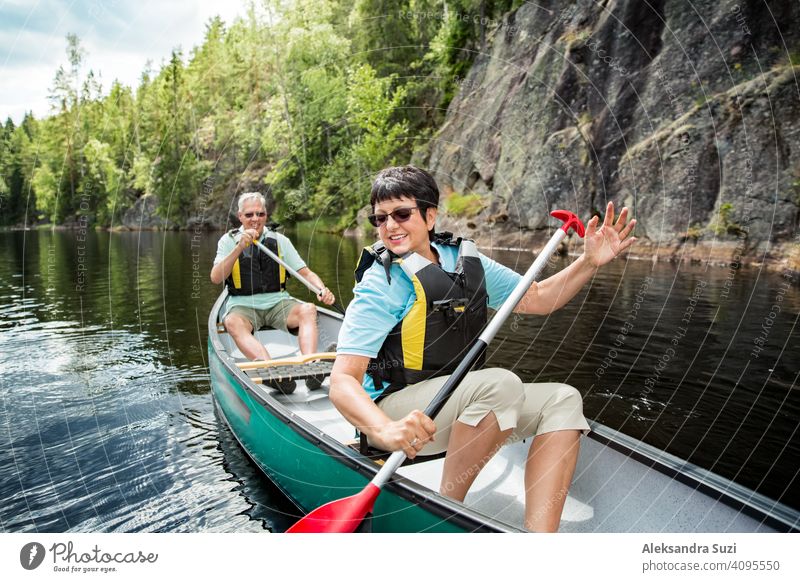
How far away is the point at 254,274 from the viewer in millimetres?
6020

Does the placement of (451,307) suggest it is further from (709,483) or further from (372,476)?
(709,483)

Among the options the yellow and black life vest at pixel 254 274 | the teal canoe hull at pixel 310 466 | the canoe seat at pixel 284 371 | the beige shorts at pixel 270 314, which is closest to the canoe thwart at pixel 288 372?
the canoe seat at pixel 284 371

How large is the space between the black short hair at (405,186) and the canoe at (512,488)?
3.93 ft

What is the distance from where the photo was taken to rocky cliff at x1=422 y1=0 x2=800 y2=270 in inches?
542

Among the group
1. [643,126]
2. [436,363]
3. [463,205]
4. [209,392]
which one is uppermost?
[643,126]

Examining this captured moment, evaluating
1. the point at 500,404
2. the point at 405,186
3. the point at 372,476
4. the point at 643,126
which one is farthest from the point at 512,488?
the point at 643,126

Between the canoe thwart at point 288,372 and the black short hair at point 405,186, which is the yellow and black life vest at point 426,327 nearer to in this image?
the black short hair at point 405,186

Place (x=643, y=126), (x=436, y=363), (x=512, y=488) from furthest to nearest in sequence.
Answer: (x=643, y=126), (x=512, y=488), (x=436, y=363)

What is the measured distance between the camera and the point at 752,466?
4.31 m

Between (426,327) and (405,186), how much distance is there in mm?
593

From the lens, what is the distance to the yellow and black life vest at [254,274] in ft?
19.5
